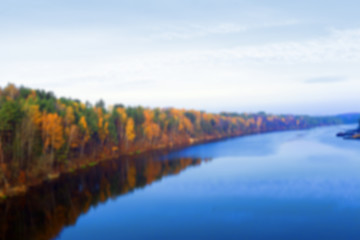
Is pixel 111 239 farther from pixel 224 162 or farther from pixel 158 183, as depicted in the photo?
pixel 224 162

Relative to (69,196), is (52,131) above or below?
above

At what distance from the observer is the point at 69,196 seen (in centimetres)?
2567

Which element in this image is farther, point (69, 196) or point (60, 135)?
point (60, 135)

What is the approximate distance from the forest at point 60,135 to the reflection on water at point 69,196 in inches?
86.4

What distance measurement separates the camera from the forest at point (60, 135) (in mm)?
26406

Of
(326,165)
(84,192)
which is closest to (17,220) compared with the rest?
(84,192)

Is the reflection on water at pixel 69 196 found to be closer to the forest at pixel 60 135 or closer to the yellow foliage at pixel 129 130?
the forest at pixel 60 135

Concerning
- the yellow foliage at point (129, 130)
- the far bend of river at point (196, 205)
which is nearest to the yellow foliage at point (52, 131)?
the far bend of river at point (196, 205)

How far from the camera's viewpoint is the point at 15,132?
27156 millimetres

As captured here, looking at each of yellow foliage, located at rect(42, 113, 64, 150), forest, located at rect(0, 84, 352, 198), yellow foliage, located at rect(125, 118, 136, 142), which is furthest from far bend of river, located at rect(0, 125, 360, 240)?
yellow foliage, located at rect(125, 118, 136, 142)

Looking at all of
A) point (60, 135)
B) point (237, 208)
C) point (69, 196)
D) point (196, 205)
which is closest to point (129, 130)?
point (60, 135)

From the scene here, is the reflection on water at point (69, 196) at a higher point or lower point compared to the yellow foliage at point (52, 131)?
lower

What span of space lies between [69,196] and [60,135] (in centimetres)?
874

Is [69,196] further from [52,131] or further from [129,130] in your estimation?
[129,130]
